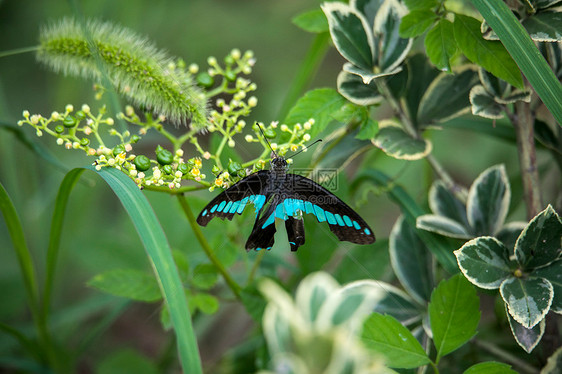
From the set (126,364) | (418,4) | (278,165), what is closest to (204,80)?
(278,165)

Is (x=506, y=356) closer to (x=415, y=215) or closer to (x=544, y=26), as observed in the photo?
(x=415, y=215)

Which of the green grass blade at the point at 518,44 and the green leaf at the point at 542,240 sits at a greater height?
the green grass blade at the point at 518,44

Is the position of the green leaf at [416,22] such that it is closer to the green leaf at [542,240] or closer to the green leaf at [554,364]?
the green leaf at [542,240]

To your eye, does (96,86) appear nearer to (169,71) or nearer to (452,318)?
(169,71)

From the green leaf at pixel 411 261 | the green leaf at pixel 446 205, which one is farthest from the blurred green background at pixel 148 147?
the green leaf at pixel 446 205

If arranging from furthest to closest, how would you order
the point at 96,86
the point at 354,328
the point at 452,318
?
the point at 96,86 < the point at 452,318 < the point at 354,328

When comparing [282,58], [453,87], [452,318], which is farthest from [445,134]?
[452,318]
